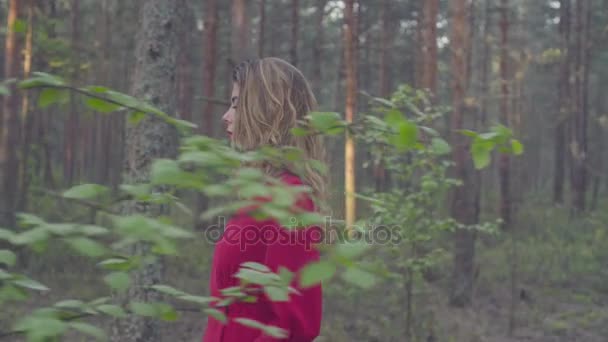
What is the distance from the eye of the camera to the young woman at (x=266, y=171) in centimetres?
205

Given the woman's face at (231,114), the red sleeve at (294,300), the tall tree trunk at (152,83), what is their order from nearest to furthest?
the red sleeve at (294,300) → the woman's face at (231,114) → the tall tree trunk at (152,83)

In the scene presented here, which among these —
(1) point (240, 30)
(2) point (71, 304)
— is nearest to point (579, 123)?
(1) point (240, 30)

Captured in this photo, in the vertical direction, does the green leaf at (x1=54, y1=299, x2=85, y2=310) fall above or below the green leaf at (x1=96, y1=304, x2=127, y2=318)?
above

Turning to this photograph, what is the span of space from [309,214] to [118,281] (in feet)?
1.30

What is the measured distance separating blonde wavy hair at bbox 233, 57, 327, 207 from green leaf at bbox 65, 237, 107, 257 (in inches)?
43.1

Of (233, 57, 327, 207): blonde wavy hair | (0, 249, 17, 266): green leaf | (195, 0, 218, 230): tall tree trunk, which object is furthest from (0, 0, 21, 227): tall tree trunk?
(0, 249, 17, 266): green leaf

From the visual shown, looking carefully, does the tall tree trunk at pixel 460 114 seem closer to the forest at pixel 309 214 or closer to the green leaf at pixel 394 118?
the forest at pixel 309 214

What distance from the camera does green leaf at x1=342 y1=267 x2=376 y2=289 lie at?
3.15 ft

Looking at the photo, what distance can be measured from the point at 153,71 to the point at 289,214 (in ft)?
17.4

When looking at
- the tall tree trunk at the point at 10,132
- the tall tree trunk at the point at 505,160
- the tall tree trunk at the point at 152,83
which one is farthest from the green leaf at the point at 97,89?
the tall tree trunk at the point at 505,160

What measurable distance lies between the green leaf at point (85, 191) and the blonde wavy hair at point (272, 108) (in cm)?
97

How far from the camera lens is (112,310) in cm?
125

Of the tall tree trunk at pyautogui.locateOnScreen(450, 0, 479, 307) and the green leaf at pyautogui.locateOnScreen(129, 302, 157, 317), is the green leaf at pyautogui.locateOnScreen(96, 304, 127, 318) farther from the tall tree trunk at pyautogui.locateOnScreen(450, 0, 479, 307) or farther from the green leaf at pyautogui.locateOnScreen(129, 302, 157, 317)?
the tall tree trunk at pyautogui.locateOnScreen(450, 0, 479, 307)

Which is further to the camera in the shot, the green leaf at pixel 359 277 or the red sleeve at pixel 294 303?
the red sleeve at pixel 294 303
